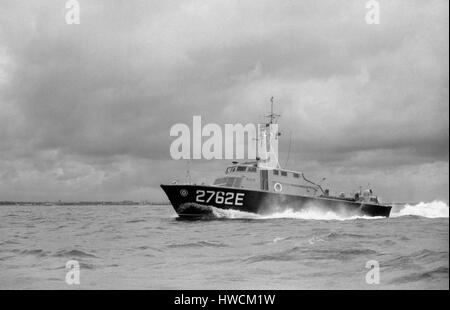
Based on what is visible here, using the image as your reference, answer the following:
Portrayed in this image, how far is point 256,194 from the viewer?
1459 inches

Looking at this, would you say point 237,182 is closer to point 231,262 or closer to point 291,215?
point 291,215

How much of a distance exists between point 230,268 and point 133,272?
323 cm

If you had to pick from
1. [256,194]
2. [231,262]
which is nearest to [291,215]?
[256,194]

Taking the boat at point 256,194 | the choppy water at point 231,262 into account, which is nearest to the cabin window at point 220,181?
the boat at point 256,194

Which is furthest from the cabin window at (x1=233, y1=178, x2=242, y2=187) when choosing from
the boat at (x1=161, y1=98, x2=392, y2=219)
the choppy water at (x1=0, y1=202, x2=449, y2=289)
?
the choppy water at (x1=0, y1=202, x2=449, y2=289)

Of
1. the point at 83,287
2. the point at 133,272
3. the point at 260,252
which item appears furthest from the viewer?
the point at 260,252

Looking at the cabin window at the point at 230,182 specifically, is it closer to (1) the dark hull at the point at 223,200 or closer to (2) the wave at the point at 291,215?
(1) the dark hull at the point at 223,200

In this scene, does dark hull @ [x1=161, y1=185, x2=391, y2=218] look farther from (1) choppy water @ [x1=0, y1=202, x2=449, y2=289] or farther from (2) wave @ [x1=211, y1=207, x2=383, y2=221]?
(1) choppy water @ [x1=0, y1=202, x2=449, y2=289]

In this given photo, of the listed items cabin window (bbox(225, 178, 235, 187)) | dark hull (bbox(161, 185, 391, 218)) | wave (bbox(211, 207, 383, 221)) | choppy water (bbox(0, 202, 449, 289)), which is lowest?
choppy water (bbox(0, 202, 449, 289))

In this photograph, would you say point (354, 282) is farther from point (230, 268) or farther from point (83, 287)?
point (83, 287)

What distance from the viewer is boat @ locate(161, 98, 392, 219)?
36.4 metres

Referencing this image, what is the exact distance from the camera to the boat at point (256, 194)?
120 ft
